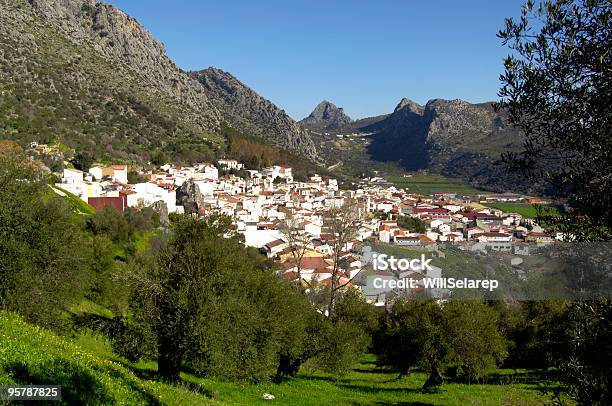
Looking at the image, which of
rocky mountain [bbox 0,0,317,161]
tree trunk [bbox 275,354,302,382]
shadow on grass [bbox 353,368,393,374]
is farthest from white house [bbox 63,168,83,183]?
tree trunk [bbox 275,354,302,382]

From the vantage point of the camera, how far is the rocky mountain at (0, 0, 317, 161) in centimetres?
7494

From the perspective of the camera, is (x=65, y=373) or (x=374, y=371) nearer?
(x=65, y=373)

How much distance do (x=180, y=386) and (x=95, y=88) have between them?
304 feet

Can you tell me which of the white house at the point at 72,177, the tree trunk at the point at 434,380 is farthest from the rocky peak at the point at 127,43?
the tree trunk at the point at 434,380

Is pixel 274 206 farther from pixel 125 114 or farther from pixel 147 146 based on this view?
pixel 125 114

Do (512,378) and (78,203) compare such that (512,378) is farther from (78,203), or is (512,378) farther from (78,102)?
(78,102)

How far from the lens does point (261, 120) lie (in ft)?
590

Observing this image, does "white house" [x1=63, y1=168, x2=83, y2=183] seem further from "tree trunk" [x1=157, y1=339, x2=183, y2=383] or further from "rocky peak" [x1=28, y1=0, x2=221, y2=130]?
"rocky peak" [x1=28, y1=0, x2=221, y2=130]

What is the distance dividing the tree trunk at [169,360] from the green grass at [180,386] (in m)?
0.50

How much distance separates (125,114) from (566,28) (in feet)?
310

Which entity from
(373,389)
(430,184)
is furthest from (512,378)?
(430,184)

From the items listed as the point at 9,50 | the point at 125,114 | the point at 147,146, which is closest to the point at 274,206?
the point at 147,146

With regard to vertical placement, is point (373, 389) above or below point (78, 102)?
below

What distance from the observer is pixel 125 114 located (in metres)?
92.2
